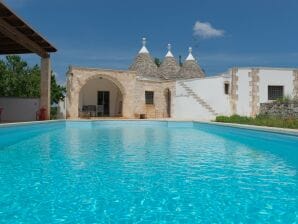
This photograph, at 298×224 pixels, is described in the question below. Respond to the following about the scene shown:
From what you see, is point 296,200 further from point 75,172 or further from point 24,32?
point 24,32

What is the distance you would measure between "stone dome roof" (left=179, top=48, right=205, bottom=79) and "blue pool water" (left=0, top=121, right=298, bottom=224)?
2195 cm

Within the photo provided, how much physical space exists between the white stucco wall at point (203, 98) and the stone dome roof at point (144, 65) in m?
4.27

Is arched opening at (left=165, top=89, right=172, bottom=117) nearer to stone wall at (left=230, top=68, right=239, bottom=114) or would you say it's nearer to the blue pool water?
stone wall at (left=230, top=68, right=239, bottom=114)

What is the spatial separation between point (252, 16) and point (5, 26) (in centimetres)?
1999

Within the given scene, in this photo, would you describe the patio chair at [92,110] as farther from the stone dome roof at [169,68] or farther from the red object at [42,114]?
the red object at [42,114]

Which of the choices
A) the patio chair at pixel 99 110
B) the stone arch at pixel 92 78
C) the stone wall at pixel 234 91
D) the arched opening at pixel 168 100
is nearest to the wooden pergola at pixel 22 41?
the stone arch at pixel 92 78

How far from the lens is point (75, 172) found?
221 inches

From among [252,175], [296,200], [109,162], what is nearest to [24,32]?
[109,162]

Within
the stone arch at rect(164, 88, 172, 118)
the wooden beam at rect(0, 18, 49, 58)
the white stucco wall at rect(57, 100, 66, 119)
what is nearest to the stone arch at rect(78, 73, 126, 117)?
the white stucco wall at rect(57, 100, 66, 119)

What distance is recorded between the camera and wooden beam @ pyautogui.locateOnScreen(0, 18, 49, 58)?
40.5 ft

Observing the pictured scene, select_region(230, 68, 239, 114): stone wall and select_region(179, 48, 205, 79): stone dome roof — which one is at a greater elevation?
select_region(179, 48, 205, 79): stone dome roof

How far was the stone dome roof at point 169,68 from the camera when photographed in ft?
99.5

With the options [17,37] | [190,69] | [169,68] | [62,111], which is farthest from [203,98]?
[17,37]

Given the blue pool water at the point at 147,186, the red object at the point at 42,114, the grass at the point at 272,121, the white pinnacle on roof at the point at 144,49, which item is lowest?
the blue pool water at the point at 147,186
